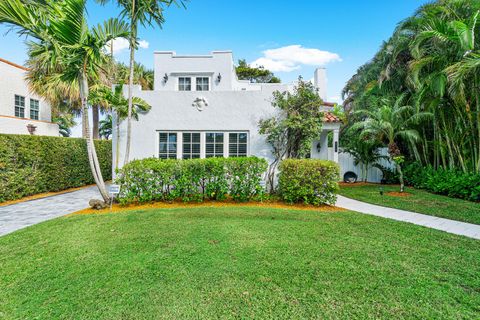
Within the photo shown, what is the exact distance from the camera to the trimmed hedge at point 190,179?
7812 mm

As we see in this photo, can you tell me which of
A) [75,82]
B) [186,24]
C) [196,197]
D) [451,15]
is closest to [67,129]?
[186,24]

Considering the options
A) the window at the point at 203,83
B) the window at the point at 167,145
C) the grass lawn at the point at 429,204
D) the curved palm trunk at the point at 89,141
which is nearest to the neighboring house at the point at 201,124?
the window at the point at 167,145

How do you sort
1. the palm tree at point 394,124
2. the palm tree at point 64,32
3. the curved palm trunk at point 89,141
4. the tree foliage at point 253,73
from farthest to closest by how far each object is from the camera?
the tree foliage at point 253,73, the palm tree at point 394,124, the curved palm trunk at point 89,141, the palm tree at point 64,32

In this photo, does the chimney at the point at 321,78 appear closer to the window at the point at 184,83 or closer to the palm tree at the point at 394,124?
the palm tree at the point at 394,124

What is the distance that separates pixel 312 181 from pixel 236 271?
505cm

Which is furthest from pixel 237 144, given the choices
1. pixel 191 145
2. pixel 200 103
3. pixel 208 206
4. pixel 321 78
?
pixel 321 78

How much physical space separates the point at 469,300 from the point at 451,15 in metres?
11.5

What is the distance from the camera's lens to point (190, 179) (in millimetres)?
7961

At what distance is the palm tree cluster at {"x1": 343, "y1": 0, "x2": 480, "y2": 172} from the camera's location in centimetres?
773

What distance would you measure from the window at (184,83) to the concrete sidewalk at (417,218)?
11568 millimetres

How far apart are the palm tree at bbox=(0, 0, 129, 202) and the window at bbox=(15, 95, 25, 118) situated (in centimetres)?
1515

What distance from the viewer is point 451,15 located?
9.14 meters

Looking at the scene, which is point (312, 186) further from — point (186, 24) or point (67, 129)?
point (67, 129)

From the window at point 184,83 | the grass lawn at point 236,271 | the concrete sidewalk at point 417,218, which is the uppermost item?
the window at point 184,83
